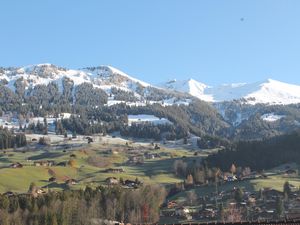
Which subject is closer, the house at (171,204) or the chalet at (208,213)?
the chalet at (208,213)

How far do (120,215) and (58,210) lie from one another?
2386 centimetres

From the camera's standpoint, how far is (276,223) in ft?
234

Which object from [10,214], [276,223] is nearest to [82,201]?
[10,214]

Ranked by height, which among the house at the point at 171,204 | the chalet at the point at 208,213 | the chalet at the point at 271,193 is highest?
the chalet at the point at 271,193

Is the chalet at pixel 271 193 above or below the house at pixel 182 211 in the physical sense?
above

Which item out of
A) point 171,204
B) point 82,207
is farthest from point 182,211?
point 82,207

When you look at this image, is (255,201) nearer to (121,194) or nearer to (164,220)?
→ (164,220)

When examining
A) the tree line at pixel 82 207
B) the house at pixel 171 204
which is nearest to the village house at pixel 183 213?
the tree line at pixel 82 207

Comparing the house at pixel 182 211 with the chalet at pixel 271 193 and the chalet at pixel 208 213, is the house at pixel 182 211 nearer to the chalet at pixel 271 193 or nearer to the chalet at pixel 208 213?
the chalet at pixel 208 213

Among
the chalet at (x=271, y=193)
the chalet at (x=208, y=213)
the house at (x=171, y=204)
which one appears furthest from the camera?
the house at (x=171, y=204)

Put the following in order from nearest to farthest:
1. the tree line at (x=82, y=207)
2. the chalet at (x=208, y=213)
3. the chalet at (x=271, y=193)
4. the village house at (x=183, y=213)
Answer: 1. the tree line at (x=82, y=207)
2. the chalet at (x=208, y=213)
3. the village house at (x=183, y=213)
4. the chalet at (x=271, y=193)

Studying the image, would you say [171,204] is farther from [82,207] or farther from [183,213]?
[82,207]

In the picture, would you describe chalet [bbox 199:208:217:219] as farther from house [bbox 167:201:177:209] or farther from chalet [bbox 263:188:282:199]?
chalet [bbox 263:188:282:199]

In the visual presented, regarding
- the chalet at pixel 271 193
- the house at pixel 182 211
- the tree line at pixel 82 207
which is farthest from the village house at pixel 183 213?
the chalet at pixel 271 193
